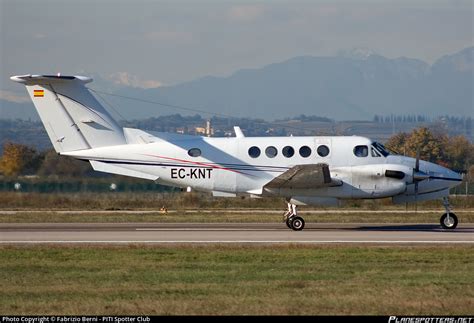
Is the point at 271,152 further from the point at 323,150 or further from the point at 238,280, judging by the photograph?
the point at 238,280

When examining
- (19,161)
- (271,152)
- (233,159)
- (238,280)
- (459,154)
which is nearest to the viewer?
(238,280)

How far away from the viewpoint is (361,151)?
31.6 metres

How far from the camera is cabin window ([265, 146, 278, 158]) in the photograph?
3177 centimetres

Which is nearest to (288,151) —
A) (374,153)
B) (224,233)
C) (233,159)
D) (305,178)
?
(305,178)

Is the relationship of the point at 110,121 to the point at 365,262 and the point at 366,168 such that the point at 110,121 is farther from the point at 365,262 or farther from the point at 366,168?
the point at 365,262

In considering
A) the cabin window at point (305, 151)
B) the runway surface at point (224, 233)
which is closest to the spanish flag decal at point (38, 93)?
the runway surface at point (224, 233)

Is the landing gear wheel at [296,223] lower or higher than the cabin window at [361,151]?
lower

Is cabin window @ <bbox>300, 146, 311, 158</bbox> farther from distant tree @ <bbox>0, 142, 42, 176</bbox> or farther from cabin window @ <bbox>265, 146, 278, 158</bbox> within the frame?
distant tree @ <bbox>0, 142, 42, 176</bbox>

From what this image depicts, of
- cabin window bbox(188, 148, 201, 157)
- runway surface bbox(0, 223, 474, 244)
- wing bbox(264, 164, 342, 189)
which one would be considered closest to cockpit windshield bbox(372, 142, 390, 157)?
wing bbox(264, 164, 342, 189)

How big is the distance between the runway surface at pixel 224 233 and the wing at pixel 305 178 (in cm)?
154

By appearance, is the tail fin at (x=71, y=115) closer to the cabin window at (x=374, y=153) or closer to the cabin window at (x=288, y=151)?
the cabin window at (x=288, y=151)

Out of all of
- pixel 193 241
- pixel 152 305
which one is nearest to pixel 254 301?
pixel 152 305

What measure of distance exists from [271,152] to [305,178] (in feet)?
5.71

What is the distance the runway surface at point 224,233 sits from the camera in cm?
2701
